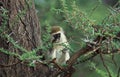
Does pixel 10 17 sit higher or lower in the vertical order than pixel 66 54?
higher

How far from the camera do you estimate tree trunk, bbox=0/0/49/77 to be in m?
3.70

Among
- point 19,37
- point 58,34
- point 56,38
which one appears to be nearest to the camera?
point 19,37

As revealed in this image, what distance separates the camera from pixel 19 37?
374 cm

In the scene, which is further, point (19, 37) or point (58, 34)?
point (58, 34)

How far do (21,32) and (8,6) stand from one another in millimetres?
220

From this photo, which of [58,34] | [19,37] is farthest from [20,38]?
[58,34]

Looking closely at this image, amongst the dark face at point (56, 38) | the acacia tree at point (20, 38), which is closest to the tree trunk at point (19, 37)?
the acacia tree at point (20, 38)

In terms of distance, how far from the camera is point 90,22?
3.12 meters

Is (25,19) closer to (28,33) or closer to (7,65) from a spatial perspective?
(28,33)

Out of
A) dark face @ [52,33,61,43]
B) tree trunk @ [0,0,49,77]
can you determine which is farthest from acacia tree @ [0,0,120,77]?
dark face @ [52,33,61,43]

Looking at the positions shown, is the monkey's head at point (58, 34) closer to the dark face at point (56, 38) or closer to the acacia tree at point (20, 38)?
the dark face at point (56, 38)

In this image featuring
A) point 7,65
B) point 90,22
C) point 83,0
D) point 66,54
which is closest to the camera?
point 90,22

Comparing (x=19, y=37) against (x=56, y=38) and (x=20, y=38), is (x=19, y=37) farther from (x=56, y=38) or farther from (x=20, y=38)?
(x=56, y=38)

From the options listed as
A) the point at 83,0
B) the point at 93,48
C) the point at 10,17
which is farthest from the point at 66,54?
the point at 83,0
